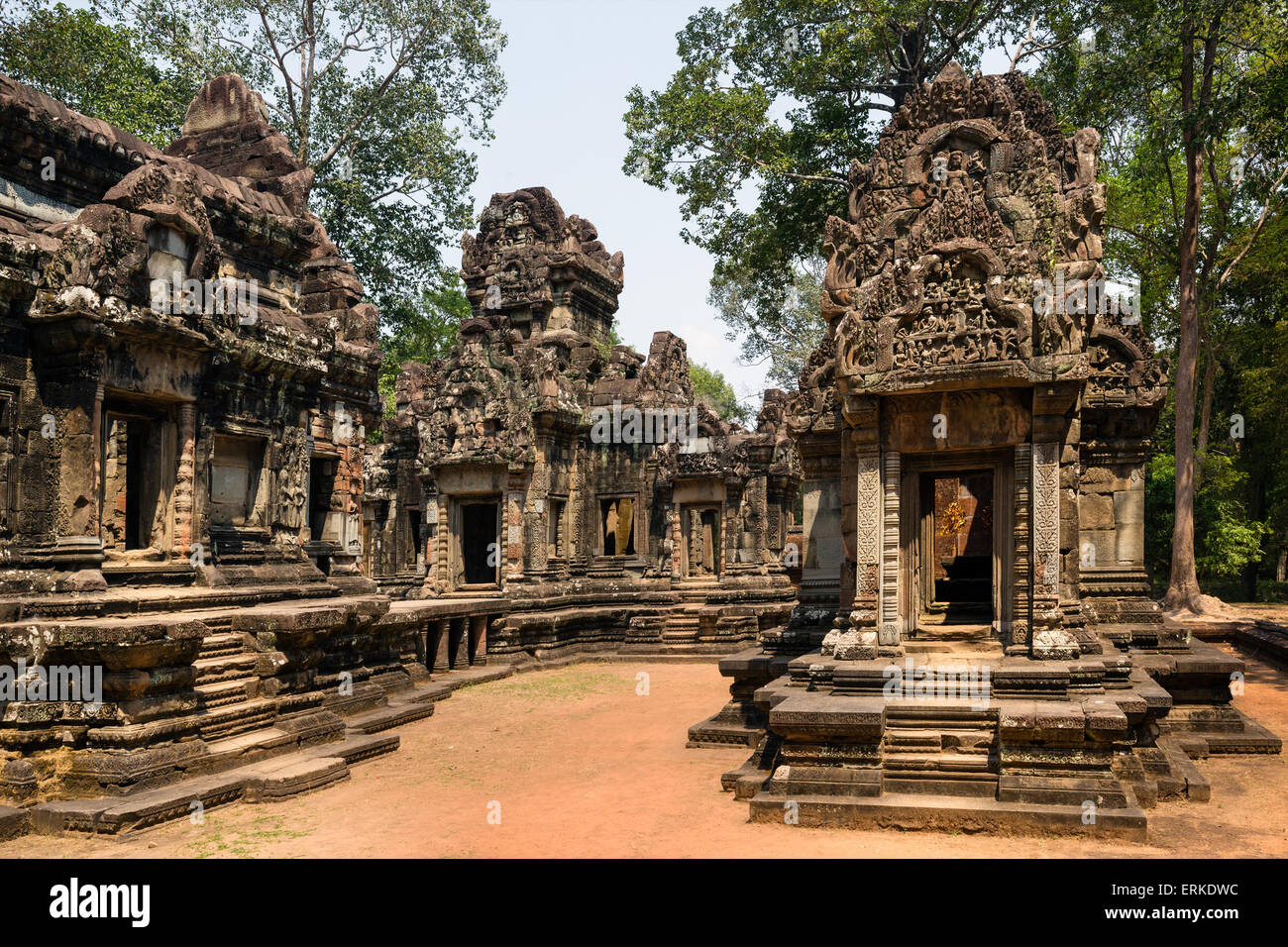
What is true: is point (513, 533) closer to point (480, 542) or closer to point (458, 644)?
point (480, 542)

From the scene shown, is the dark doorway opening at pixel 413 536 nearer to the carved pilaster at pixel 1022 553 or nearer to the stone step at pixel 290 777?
the stone step at pixel 290 777

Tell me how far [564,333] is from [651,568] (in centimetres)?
524

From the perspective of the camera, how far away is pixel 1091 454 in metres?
10.3

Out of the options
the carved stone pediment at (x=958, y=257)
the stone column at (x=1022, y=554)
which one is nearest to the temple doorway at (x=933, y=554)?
the stone column at (x=1022, y=554)

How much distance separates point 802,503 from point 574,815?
4.80 metres

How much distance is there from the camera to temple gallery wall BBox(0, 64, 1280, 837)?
675cm

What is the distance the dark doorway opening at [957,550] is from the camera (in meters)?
8.91

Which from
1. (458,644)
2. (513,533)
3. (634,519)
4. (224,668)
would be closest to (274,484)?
(224,668)

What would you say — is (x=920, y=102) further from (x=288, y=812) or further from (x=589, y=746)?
(x=288, y=812)

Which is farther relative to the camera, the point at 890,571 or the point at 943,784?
the point at 890,571

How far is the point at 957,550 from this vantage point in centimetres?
1783

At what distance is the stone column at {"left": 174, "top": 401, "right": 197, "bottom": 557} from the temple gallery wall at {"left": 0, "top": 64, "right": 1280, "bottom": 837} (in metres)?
0.04

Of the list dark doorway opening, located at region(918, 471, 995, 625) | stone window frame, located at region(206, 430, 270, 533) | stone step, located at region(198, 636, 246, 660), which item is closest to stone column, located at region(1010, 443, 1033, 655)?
dark doorway opening, located at region(918, 471, 995, 625)
